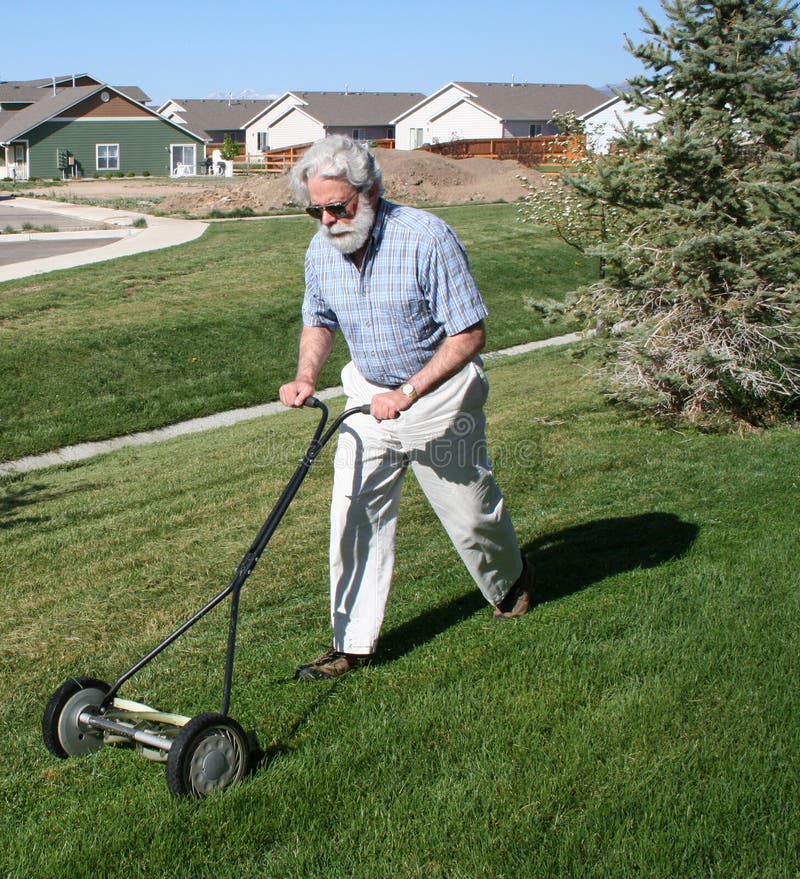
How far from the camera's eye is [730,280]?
7.66 meters

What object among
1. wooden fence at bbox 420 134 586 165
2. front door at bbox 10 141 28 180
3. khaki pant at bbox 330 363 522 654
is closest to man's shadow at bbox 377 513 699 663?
khaki pant at bbox 330 363 522 654

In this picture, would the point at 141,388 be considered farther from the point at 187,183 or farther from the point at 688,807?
the point at 187,183

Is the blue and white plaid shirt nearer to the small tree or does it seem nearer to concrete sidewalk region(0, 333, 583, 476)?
the small tree

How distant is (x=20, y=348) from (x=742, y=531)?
808cm

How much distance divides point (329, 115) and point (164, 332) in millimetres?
63240

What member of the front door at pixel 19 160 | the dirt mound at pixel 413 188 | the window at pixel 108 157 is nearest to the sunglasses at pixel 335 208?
the dirt mound at pixel 413 188

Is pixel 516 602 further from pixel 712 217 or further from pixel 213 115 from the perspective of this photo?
pixel 213 115

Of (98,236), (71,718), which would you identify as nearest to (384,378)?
(71,718)

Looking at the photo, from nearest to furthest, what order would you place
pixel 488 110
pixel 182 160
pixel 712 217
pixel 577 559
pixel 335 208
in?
1. pixel 335 208
2. pixel 577 559
3. pixel 712 217
4. pixel 182 160
5. pixel 488 110

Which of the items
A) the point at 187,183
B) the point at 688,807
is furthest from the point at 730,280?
the point at 187,183

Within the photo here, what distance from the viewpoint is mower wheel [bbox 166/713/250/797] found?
3.23 m

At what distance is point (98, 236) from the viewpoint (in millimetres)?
22109

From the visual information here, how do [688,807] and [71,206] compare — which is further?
[71,206]

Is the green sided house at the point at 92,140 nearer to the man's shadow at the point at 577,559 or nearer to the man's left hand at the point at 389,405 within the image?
the man's shadow at the point at 577,559
